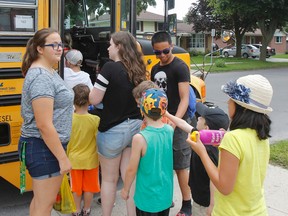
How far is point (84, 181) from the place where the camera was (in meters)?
3.46

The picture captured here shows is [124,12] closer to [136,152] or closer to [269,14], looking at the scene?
[136,152]

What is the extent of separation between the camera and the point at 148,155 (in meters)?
2.59

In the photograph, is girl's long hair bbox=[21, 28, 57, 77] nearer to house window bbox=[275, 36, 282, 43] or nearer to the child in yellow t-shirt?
the child in yellow t-shirt

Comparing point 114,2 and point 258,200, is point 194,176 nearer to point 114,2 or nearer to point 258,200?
point 258,200

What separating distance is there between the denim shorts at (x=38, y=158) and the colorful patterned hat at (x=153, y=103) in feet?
2.34

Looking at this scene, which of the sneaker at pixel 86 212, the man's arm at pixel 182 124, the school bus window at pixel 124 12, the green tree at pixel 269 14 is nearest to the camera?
the man's arm at pixel 182 124

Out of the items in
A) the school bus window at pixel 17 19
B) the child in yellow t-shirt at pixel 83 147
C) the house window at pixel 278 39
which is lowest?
the child in yellow t-shirt at pixel 83 147

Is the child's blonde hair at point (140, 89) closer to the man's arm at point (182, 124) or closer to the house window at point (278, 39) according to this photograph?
the man's arm at point (182, 124)

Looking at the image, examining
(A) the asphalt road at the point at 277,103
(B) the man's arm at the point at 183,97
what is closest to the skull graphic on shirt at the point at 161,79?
(B) the man's arm at the point at 183,97

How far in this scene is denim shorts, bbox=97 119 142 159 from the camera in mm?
2980

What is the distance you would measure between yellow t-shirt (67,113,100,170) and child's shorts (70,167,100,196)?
110mm

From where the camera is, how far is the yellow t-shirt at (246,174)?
6.51ft

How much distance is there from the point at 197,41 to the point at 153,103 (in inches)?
1898

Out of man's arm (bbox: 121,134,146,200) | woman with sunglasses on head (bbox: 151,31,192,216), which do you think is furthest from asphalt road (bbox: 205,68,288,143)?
man's arm (bbox: 121,134,146,200)
